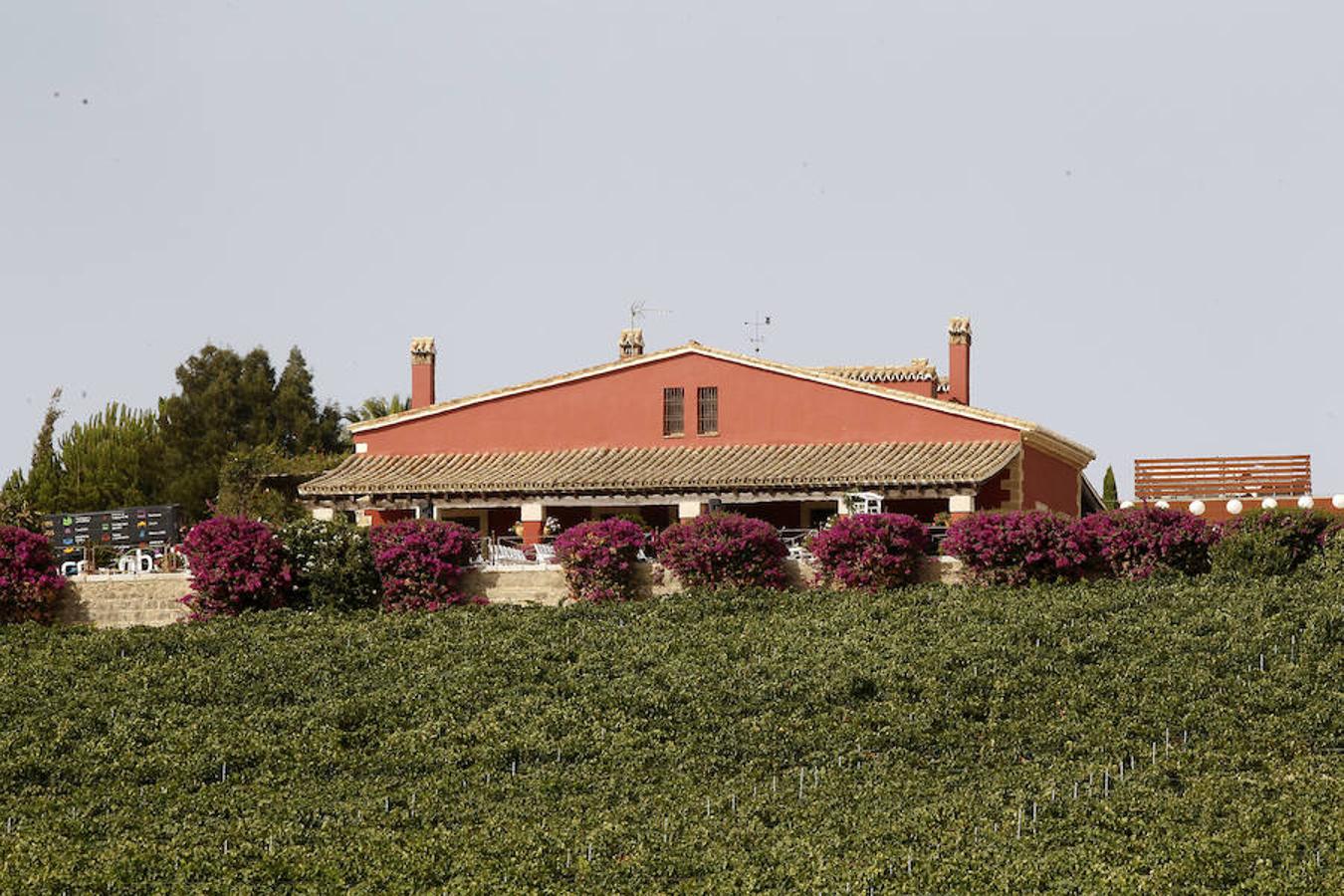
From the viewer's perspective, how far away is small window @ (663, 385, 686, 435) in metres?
50.0

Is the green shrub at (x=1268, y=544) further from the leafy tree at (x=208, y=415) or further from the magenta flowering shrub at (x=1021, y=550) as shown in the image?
the leafy tree at (x=208, y=415)

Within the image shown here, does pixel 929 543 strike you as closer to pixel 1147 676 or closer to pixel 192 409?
pixel 1147 676

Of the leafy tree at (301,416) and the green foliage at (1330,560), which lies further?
the leafy tree at (301,416)

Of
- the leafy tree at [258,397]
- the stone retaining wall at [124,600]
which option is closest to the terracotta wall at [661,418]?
the stone retaining wall at [124,600]

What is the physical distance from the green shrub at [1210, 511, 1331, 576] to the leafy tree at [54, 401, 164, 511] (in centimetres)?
4185

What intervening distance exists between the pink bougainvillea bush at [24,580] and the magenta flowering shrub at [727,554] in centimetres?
1180

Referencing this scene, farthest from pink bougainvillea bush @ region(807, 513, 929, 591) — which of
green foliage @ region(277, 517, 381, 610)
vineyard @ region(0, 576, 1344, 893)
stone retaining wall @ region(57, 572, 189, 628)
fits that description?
stone retaining wall @ region(57, 572, 189, 628)

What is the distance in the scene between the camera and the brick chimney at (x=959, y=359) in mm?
52719

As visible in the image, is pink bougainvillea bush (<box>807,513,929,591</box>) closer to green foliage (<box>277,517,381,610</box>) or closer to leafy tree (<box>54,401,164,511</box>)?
green foliage (<box>277,517,381,610</box>)

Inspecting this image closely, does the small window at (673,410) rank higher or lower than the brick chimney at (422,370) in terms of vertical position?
lower

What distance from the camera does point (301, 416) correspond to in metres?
77.2

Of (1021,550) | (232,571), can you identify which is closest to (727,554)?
(1021,550)

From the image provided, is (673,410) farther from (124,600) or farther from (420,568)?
(124,600)

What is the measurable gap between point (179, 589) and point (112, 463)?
32714mm
